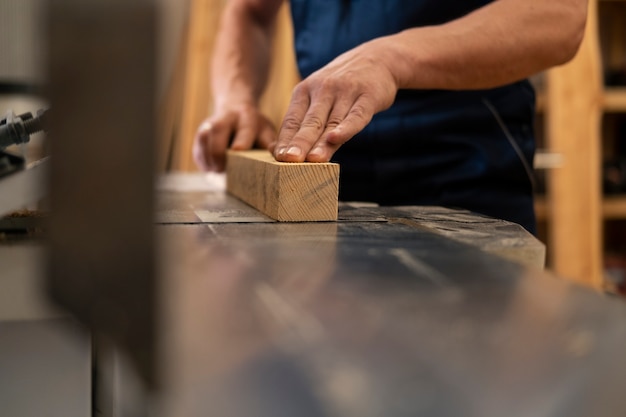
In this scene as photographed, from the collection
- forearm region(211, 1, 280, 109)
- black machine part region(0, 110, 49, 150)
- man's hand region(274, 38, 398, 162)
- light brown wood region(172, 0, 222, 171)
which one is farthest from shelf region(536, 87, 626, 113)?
black machine part region(0, 110, 49, 150)

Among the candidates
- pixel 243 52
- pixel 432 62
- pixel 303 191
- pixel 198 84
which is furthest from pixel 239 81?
pixel 198 84

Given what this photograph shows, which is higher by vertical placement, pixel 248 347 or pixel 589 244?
pixel 248 347

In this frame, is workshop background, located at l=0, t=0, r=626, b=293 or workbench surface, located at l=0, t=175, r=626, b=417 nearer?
workbench surface, located at l=0, t=175, r=626, b=417

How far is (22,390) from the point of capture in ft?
2.02

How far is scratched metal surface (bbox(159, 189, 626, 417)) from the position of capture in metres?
0.28

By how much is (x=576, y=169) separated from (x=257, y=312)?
1.84m

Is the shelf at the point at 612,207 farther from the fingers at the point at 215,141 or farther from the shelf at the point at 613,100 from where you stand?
the fingers at the point at 215,141

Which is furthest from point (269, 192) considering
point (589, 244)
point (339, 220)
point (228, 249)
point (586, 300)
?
point (589, 244)

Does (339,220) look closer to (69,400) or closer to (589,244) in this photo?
(69,400)

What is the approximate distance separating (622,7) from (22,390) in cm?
238

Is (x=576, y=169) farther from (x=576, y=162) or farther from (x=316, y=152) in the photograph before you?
(x=316, y=152)

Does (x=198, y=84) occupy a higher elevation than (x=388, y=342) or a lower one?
higher

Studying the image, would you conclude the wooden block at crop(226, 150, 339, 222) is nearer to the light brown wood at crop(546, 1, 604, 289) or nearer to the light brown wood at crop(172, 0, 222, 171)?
the light brown wood at crop(546, 1, 604, 289)

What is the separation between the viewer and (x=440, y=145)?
111 centimetres
